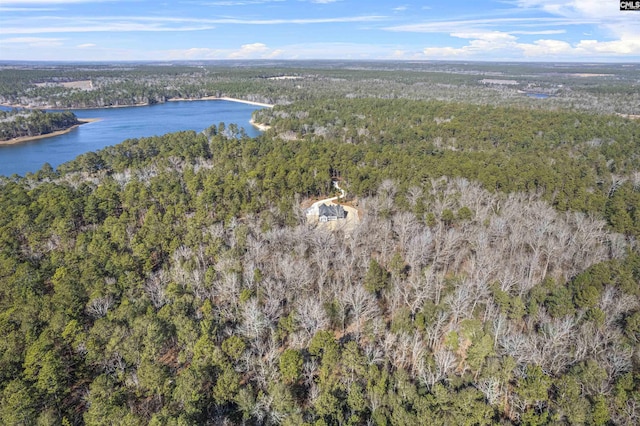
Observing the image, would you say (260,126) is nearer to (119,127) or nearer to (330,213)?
(119,127)

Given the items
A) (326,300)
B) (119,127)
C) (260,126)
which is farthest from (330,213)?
(119,127)

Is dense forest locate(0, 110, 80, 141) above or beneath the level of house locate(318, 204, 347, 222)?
above

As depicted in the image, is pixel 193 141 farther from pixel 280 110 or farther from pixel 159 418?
pixel 159 418

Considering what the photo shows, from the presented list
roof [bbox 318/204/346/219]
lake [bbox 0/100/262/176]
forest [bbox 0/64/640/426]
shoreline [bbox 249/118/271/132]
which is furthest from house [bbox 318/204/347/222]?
shoreline [bbox 249/118/271/132]

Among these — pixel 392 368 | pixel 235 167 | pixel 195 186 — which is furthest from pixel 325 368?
pixel 235 167

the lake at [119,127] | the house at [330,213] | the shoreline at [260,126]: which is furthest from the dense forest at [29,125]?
the house at [330,213]

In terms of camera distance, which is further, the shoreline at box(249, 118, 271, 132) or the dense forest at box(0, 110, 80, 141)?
the shoreline at box(249, 118, 271, 132)

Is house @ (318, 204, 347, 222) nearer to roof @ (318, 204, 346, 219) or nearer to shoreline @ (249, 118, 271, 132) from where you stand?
roof @ (318, 204, 346, 219)
